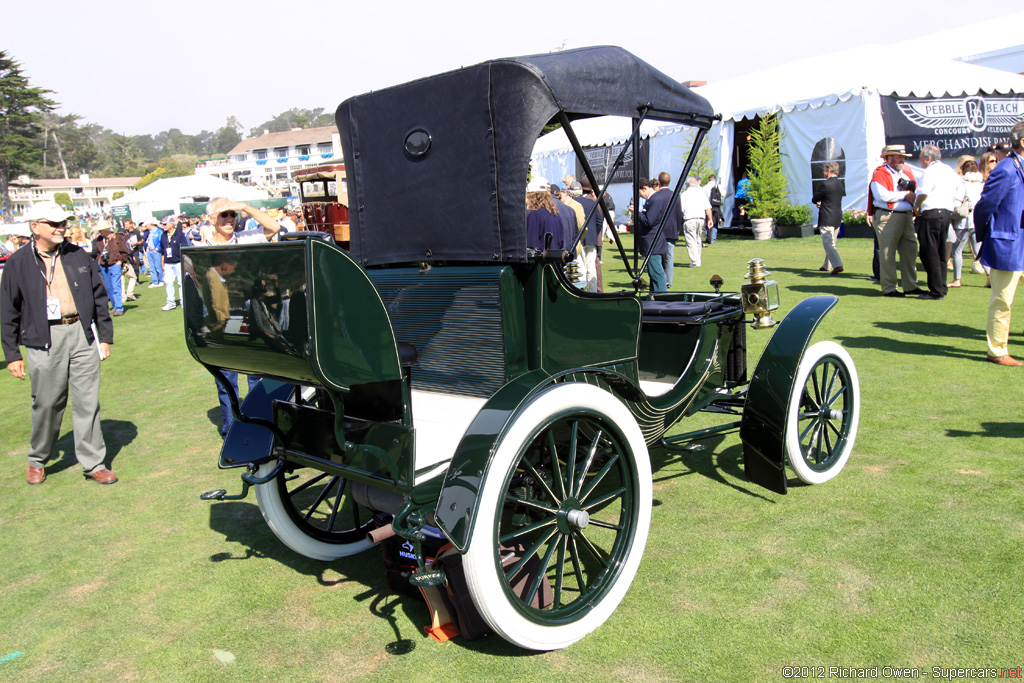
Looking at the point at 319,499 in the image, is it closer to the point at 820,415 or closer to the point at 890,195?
the point at 820,415

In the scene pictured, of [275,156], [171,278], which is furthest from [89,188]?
[171,278]

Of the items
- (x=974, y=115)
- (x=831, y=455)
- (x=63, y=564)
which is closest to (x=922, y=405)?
(x=831, y=455)

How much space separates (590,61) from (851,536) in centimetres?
254

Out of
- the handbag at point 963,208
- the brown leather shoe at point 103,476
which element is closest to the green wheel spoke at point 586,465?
the brown leather shoe at point 103,476

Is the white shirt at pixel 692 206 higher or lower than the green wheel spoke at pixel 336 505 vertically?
higher

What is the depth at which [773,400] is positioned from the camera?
3.88 metres

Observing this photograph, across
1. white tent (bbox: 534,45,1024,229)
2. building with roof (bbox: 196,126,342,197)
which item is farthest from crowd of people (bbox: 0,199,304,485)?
building with roof (bbox: 196,126,342,197)

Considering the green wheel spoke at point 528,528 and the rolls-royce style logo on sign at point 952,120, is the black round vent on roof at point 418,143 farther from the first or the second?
the rolls-royce style logo on sign at point 952,120

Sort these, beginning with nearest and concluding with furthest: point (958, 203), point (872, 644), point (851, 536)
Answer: point (872, 644), point (851, 536), point (958, 203)

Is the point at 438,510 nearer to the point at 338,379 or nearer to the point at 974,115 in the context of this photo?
the point at 338,379

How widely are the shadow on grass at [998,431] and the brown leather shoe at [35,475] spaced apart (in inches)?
249

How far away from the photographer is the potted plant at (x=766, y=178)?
1800 cm

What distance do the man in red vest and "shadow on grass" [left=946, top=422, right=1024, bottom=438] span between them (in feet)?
18.2

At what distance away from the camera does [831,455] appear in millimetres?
4277
